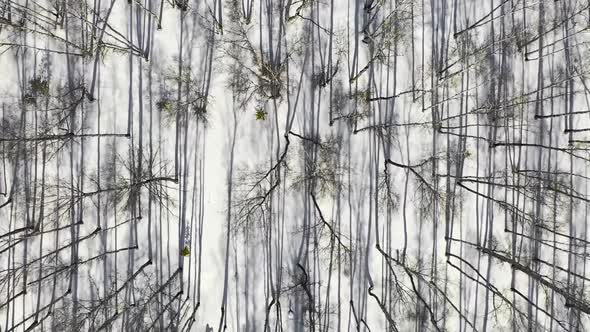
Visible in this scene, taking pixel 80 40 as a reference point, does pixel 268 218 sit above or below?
below

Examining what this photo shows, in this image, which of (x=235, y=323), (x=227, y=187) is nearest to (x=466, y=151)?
(x=227, y=187)

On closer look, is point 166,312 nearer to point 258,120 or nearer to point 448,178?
point 258,120

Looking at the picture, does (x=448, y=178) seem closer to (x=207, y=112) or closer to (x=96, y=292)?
(x=207, y=112)

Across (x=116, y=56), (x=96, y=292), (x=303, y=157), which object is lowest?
(x=96, y=292)

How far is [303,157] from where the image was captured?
8.48 m

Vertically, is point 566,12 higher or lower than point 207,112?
higher

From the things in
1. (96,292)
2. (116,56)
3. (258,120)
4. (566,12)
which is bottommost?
(96,292)

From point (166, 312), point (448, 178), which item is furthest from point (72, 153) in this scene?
point (448, 178)

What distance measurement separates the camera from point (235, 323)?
8.47 metres

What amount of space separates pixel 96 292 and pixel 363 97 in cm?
633

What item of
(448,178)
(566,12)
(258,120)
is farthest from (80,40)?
(566,12)

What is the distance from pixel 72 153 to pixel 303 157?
4389mm

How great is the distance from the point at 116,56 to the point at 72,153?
2.02 metres

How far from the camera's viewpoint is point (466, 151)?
8586 millimetres
